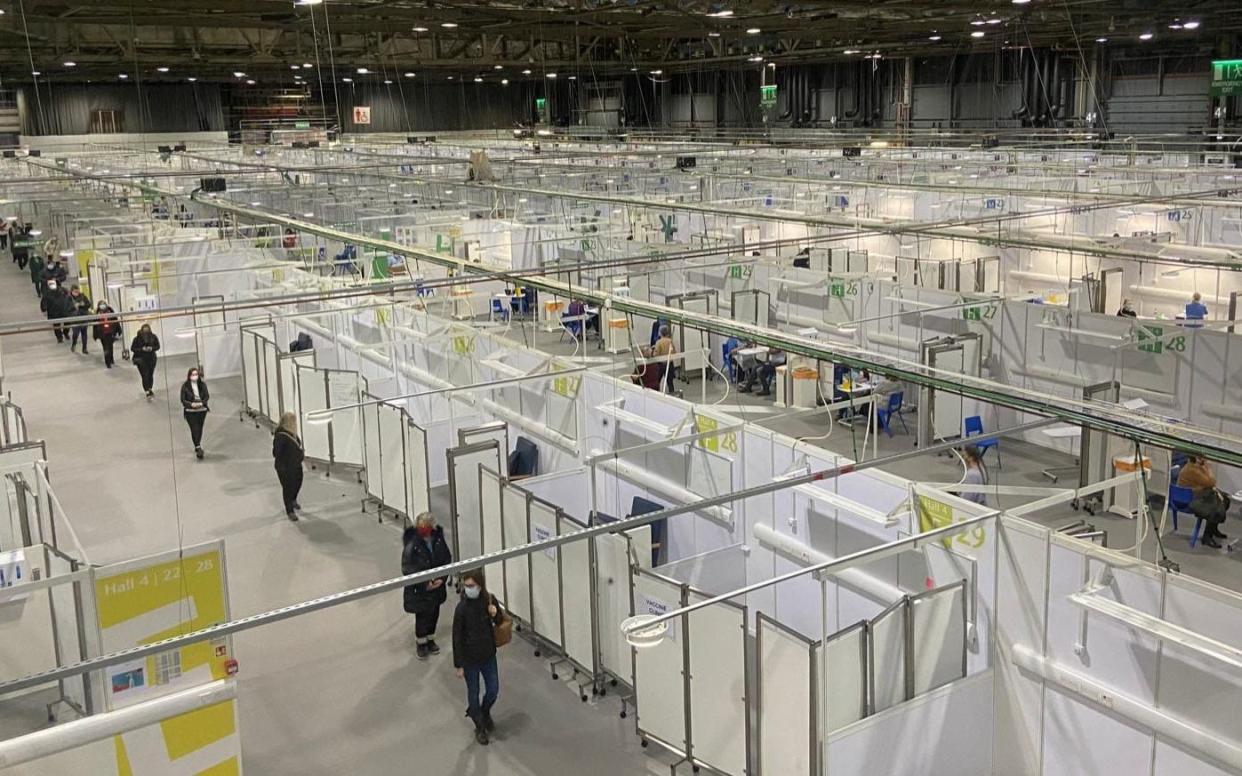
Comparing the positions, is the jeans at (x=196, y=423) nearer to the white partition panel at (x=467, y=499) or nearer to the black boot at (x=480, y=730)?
the white partition panel at (x=467, y=499)

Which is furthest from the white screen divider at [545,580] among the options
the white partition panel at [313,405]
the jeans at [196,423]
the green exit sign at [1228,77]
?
the green exit sign at [1228,77]

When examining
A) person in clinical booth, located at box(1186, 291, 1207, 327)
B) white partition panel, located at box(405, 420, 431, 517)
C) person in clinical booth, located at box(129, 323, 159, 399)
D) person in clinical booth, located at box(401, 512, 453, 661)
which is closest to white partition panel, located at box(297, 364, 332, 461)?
white partition panel, located at box(405, 420, 431, 517)

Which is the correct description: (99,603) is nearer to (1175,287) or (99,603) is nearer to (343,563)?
(343,563)

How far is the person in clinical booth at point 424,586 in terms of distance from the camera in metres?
8.29

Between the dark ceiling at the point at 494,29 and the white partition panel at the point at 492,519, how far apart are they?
5.75 meters

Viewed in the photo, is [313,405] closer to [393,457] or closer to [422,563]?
[393,457]

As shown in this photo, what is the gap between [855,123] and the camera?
39.7 meters

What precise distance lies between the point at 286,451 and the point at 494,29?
1032 cm

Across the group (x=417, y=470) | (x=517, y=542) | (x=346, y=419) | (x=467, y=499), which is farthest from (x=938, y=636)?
(x=346, y=419)

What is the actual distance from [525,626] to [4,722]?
371 cm

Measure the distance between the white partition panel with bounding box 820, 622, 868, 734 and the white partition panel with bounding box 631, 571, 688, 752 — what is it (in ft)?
3.54

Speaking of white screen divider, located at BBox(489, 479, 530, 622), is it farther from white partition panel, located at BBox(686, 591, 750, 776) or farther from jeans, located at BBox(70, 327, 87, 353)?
jeans, located at BBox(70, 327, 87, 353)

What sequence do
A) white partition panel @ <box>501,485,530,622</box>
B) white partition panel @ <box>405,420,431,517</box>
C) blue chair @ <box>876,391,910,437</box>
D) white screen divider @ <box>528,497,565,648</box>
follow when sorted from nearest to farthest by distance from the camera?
white screen divider @ <box>528,497,565,648</box> → white partition panel @ <box>501,485,530,622</box> → white partition panel @ <box>405,420,431,517</box> → blue chair @ <box>876,391,910,437</box>

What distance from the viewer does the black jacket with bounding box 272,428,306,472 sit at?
36.0 ft
